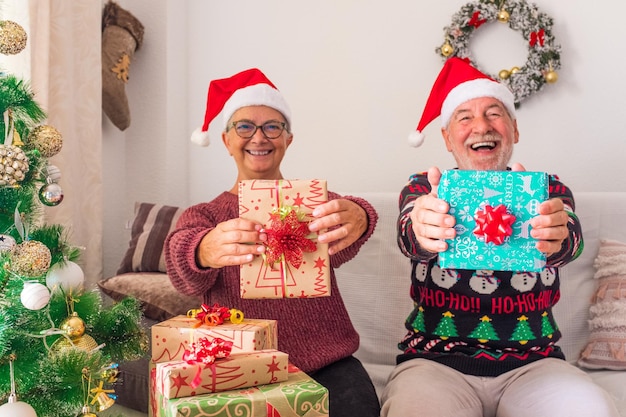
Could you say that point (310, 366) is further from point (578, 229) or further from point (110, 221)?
point (110, 221)

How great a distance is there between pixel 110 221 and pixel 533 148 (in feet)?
5.88

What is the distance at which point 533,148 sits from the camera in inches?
91.1

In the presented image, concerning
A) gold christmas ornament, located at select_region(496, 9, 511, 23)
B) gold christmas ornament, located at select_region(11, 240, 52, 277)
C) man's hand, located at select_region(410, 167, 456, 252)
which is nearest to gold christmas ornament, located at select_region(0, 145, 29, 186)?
gold christmas ornament, located at select_region(11, 240, 52, 277)

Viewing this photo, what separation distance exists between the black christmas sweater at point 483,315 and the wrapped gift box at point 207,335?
1.45ft

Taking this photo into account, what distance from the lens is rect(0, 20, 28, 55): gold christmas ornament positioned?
3.82 feet

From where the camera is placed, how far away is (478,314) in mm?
1520

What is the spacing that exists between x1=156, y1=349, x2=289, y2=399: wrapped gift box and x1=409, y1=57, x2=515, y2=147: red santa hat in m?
0.94

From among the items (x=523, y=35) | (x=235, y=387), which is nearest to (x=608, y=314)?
(x=523, y=35)

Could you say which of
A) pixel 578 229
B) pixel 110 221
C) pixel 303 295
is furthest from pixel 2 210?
pixel 110 221

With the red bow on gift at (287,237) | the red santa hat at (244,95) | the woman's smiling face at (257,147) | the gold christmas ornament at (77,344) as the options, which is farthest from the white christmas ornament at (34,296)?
the red santa hat at (244,95)

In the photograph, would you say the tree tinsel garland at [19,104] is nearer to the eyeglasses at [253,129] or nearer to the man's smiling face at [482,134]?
the eyeglasses at [253,129]

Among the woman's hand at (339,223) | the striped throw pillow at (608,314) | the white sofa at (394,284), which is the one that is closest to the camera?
the woman's hand at (339,223)

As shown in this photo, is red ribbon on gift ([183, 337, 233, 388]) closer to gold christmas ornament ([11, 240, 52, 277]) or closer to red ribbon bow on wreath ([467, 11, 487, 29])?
gold christmas ornament ([11, 240, 52, 277])

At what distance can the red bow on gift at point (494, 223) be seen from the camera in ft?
4.03
